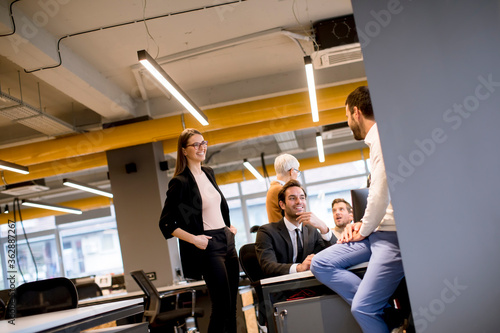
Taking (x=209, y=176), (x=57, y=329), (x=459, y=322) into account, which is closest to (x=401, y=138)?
(x=459, y=322)

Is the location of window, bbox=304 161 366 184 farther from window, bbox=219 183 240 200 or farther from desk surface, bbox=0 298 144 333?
desk surface, bbox=0 298 144 333

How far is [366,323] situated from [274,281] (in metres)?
0.52

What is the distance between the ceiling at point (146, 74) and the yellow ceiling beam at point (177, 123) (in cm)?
2

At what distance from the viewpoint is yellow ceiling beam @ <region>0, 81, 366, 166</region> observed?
7.14 m

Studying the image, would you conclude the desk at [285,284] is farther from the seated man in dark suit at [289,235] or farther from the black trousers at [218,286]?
the seated man in dark suit at [289,235]

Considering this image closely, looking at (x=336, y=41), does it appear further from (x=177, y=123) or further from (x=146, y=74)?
(x=177, y=123)

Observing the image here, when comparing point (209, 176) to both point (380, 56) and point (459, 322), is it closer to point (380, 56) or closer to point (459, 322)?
point (380, 56)

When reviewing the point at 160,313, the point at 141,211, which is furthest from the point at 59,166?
the point at 160,313

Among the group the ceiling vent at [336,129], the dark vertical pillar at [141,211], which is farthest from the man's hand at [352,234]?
the ceiling vent at [336,129]

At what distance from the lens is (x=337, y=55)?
225 inches

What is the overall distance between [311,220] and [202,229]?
694mm

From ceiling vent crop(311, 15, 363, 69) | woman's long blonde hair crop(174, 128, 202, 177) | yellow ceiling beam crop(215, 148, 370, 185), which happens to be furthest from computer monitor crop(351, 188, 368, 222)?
yellow ceiling beam crop(215, 148, 370, 185)

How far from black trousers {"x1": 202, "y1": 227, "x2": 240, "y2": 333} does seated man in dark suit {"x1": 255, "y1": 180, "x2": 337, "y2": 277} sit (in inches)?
12.4

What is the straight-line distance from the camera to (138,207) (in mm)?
7543
